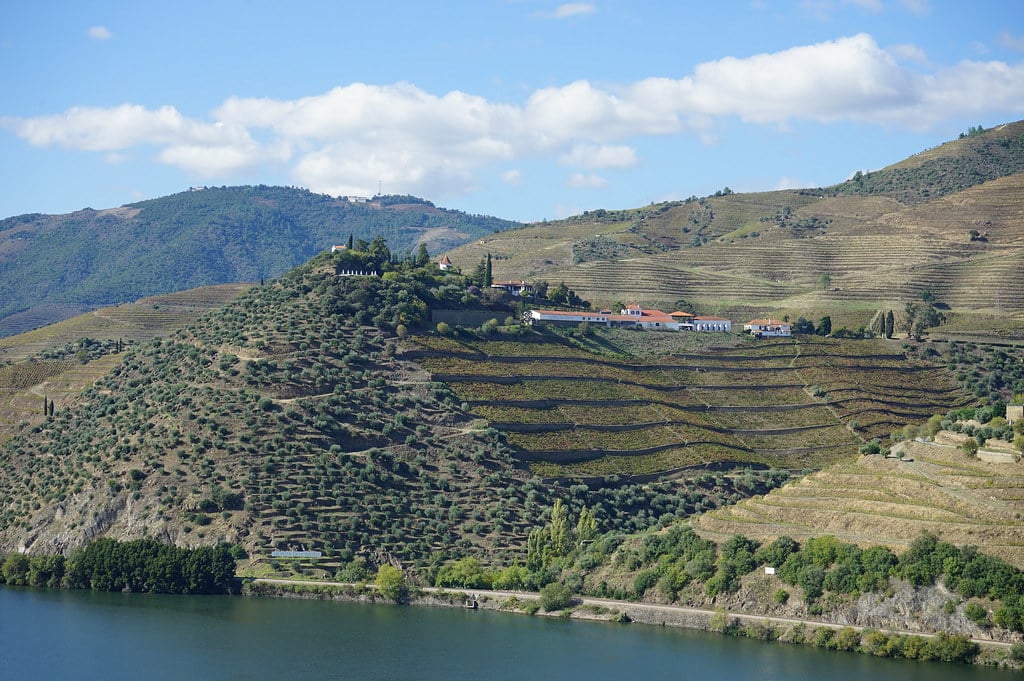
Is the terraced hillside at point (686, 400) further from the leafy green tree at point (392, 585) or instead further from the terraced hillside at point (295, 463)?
the leafy green tree at point (392, 585)

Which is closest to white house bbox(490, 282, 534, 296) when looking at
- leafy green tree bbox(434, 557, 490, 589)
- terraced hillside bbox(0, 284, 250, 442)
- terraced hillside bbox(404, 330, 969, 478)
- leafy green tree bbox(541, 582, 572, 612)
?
terraced hillside bbox(404, 330, 969, 478)

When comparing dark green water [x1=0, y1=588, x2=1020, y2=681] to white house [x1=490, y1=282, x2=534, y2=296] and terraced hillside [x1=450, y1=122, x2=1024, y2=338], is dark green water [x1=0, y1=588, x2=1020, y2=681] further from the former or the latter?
terraced hillside [x1=450, y1=122, x2=1024, y2=338]

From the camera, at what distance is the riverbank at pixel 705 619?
72688mm

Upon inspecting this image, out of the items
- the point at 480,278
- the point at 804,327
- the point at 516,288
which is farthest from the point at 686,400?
the point at 804,327

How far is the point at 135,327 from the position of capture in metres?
164

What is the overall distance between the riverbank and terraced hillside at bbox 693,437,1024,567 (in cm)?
602

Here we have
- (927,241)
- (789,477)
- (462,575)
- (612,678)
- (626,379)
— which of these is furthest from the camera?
(927,241)

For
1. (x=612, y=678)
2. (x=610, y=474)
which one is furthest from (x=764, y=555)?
(x=610, y=474)

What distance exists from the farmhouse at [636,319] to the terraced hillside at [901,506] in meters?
41.6

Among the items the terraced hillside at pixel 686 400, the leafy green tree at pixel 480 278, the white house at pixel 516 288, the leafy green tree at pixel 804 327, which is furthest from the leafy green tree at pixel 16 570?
the leafy green tree at pixel 804 327

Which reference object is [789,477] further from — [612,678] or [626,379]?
→ [612,678]

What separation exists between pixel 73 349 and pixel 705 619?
281 feet

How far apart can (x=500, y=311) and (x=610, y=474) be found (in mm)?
25170

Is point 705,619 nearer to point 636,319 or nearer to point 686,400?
point 686,400
